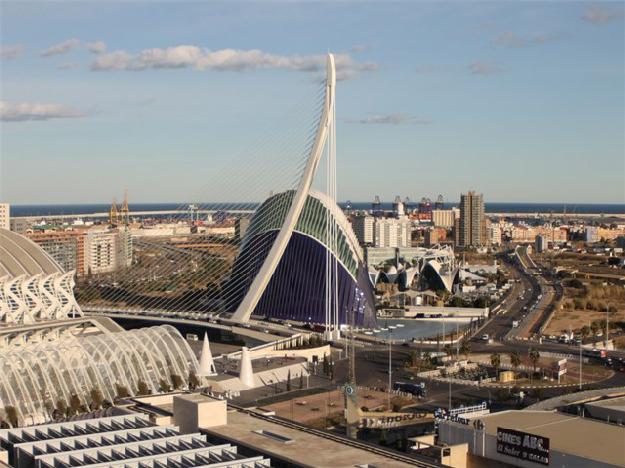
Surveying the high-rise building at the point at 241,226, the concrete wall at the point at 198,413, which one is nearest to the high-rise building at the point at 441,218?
the high-rise building at the point at 241,226

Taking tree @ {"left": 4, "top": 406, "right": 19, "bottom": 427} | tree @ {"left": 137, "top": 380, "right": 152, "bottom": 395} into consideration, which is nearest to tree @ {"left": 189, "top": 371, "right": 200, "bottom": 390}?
tree @ {"left": 137, "top": 380, "right": 152, "bottom": 395}

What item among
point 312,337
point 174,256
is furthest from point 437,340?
point 174,256

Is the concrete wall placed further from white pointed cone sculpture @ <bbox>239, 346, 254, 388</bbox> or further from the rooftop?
the rooftop

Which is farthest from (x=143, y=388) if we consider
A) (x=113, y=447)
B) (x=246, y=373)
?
(x=113, y=447)

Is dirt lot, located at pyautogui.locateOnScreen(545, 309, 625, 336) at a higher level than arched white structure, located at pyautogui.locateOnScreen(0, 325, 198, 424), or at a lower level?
lower

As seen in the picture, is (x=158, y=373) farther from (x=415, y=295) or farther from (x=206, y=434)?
(x=415, y=295)
